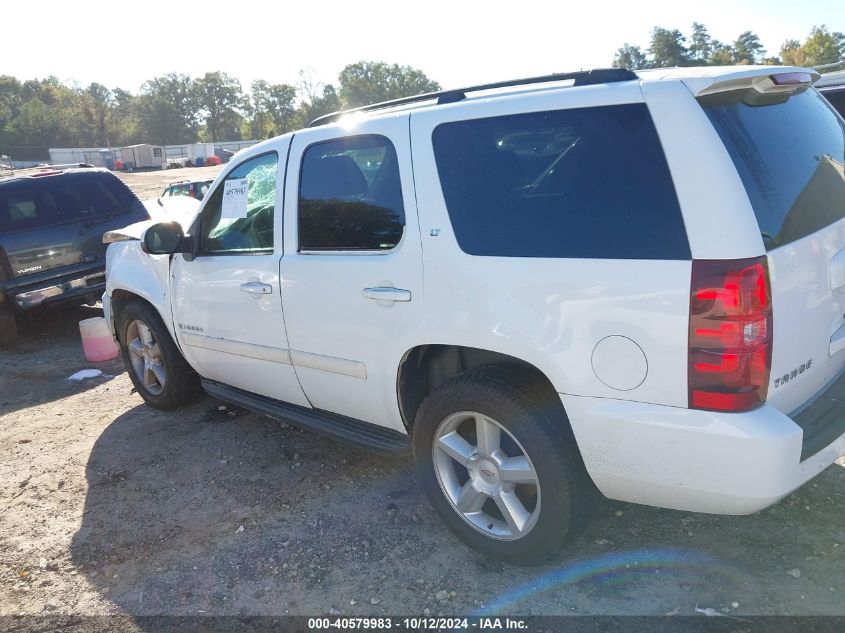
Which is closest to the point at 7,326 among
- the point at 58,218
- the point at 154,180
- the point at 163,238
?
the point at 58,218

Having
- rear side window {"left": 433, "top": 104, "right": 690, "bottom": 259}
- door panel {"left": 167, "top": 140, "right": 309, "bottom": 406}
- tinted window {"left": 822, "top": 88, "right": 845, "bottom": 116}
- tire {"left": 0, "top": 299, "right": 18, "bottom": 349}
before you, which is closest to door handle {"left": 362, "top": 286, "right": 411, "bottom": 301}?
rear side window {"left": 433, "top": 104, "right": 690, "bottom": 259}

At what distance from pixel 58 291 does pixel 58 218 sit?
916 millimetres

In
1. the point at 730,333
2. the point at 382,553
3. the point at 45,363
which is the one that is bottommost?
the point at 382,553

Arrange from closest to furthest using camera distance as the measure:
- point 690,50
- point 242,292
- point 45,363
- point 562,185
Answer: point 562,185, point 242,292, point 45,363, point 690,50

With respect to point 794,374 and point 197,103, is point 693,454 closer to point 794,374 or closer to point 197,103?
point 794,374

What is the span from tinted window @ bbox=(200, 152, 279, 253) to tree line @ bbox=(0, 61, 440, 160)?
110m

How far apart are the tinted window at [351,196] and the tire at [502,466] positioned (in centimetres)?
79

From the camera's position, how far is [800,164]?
98.4 inches

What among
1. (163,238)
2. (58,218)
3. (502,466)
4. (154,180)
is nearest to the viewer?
(502,466)

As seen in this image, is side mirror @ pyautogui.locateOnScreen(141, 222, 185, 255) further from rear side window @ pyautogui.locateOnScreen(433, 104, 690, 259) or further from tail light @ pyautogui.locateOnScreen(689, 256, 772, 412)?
tail light @ pyautogui.locateOnScreen(689, 256, 772, 412)

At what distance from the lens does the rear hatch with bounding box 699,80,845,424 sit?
2.26m

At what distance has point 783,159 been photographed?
2.43 m

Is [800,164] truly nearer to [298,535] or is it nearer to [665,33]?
[298,535]

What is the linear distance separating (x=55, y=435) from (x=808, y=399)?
16.1 ft
